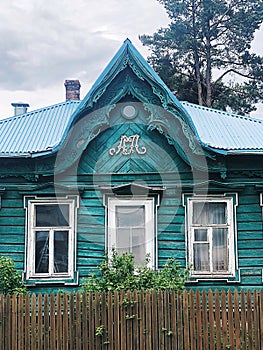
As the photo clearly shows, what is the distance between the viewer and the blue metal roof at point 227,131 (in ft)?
35.3

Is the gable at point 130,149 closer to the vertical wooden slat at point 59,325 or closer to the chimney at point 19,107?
the vertical wooden slat at point 59,325

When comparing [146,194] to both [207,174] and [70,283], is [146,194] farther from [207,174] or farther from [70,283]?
[70,283]

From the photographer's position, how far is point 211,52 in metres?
27.4

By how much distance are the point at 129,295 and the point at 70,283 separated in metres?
2.48

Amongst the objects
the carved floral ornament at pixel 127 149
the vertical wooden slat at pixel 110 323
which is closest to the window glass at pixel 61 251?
the carved floral ornament at pixel 127 149

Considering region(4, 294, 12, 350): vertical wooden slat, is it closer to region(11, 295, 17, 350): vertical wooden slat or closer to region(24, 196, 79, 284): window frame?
region(11, 295, 17, 350): vertical wooden slat

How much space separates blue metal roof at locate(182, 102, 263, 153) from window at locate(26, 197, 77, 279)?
3069 millimetres

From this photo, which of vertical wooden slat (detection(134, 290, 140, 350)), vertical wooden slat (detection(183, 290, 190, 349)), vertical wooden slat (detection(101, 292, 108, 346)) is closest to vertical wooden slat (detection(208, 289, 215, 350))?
vertical wooden slat (detection(183, 290, 190, 349))

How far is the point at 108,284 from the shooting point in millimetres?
8805

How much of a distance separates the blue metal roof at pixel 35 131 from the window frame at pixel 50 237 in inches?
39.9

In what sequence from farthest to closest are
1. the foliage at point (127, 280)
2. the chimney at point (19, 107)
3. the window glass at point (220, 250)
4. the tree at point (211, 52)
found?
1. the tree at point (211, 52)
2. the chimney at point (19, 107)
3. the window glass at point (220, 250)
4. the foliage at point (127, 280)

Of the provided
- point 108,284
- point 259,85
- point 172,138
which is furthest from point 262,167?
point 259,85

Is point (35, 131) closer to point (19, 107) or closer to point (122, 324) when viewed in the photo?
point (19, 107)

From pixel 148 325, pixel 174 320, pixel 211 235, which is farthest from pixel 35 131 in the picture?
pixel 174 320
